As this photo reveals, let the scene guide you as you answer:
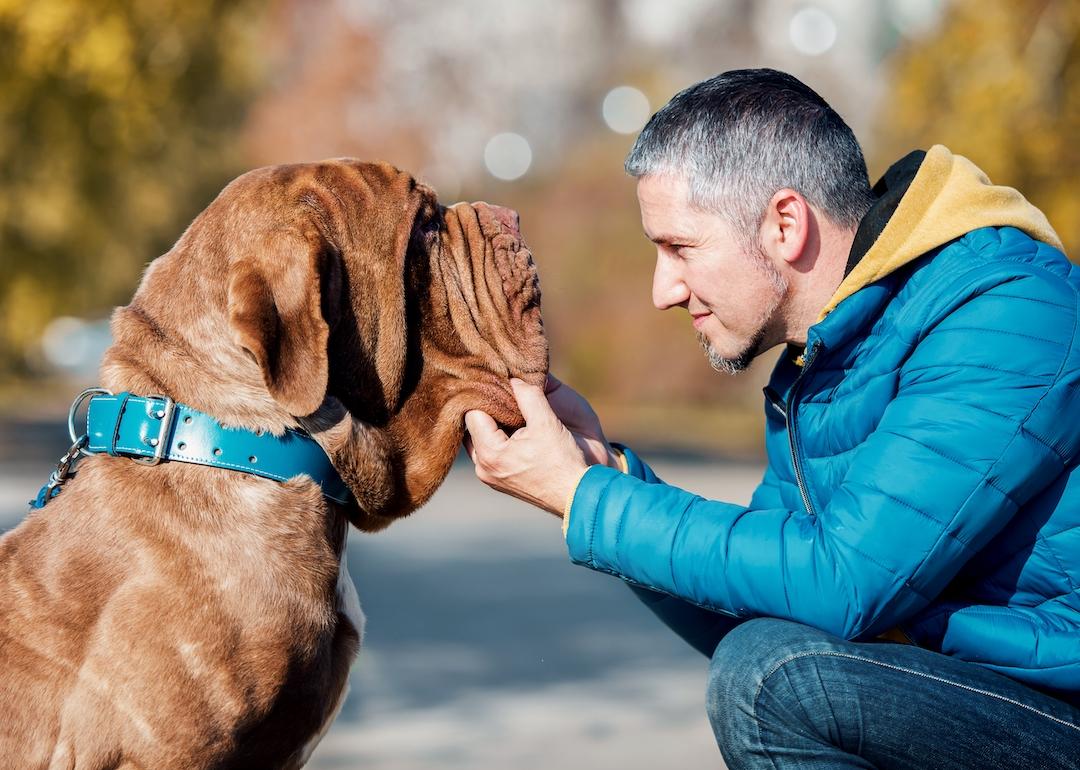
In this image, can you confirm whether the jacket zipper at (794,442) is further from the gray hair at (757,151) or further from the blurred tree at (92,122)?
the blurred tree at (92,122)

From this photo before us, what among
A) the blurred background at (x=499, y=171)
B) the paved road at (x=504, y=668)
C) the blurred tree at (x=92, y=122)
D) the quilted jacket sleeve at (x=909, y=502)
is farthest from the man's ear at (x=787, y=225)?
the blurred tree at (x=92, y=122)

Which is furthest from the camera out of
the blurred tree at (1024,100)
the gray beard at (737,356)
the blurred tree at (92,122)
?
the blurred tree at (92,122)

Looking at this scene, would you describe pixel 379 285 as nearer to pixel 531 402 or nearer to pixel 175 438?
pixel 531 402

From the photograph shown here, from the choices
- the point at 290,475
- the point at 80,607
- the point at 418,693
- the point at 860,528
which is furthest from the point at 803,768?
the point at 418,693

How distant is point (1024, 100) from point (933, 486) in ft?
33.2

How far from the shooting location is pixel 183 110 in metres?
16.1

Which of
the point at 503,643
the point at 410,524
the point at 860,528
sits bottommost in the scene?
the point at 410,524

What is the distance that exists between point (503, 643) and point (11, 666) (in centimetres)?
457

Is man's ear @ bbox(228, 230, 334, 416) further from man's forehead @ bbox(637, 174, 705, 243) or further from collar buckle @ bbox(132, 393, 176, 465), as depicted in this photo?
man's forehead @ bbox(637, 174, 705, 243)

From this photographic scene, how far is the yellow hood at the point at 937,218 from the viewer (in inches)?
110

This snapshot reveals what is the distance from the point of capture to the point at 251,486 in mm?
2689

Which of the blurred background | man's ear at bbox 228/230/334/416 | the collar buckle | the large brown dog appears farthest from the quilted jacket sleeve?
the blurred background

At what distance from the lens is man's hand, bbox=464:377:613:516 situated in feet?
9.52

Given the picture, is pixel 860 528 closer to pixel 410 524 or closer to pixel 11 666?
→ pixel 11 666
